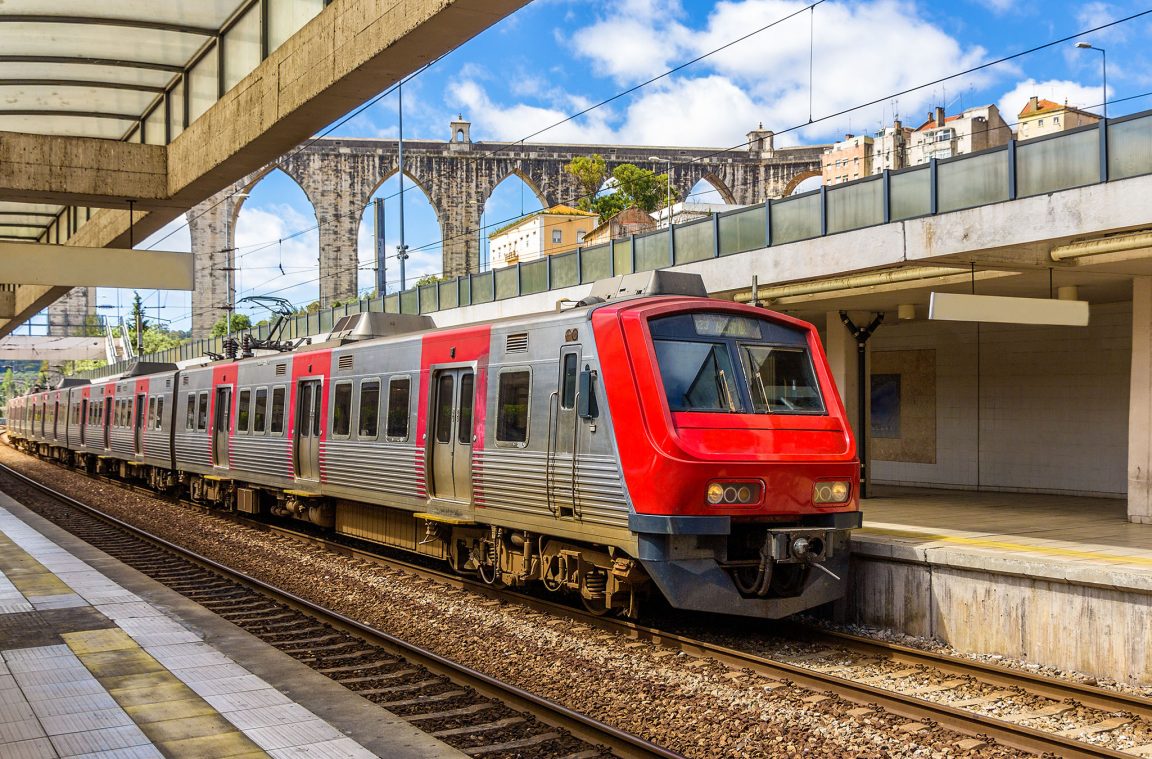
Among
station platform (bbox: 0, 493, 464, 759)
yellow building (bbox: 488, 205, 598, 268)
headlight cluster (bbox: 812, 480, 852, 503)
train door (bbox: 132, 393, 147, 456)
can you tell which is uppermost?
yellow building (bbox: 488, 205, 598, 268)

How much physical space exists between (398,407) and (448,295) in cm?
1487

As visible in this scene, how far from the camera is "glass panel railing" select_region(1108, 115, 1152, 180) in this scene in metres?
12.0

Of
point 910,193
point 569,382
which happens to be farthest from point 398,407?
point 910,193

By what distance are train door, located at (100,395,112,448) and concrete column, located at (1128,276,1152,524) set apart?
2606 cm

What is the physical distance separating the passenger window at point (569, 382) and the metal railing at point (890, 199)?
6121 mm

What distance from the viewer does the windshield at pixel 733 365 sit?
32.4 ft

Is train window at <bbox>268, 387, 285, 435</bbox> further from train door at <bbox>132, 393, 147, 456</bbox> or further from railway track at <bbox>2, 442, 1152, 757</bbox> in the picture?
train door at <bbox>132, 393, 147, 456</bbox>

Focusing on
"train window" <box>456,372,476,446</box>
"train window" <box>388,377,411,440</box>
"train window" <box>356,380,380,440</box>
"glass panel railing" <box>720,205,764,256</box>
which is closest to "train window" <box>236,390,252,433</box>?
"train window" <box>356,380,380,440</box>

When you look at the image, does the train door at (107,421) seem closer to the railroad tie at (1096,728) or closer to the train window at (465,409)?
the train window at (465,409)

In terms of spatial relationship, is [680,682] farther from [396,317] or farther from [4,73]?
[4,73]

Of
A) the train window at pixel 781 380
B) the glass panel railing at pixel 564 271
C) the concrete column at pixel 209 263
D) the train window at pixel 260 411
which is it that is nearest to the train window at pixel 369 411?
the train window at pixel 260 411

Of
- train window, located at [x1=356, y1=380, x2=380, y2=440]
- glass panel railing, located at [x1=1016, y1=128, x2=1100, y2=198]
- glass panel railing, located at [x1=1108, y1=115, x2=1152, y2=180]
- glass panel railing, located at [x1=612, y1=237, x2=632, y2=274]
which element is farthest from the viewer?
glass panel railing, located at [x1=612, y1=237, x2=632, y2=274]

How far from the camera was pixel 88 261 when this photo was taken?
1371 centimetres

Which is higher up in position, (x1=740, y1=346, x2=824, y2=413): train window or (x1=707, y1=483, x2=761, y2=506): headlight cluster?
(x1=740, y1=346, x2=824, y2=413): train window
